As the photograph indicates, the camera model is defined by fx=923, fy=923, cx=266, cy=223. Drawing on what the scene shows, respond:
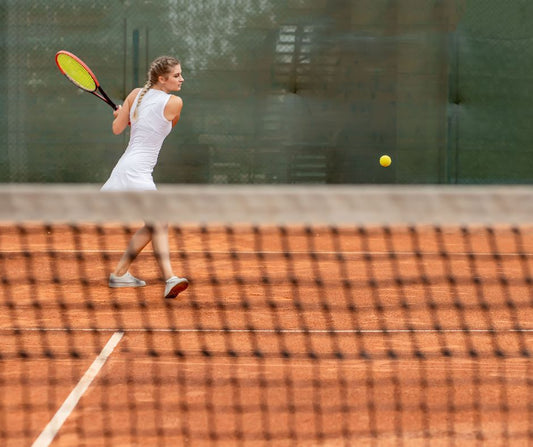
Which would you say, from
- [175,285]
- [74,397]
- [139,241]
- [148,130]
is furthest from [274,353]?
[148,130]

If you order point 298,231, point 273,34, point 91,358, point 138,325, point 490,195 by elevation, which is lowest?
point 298,231

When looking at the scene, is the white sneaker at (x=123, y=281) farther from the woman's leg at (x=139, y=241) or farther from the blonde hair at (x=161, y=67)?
the blonde hair at (x=161, y=67)

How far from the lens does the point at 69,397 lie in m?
2.96

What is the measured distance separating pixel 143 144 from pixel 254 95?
5076 millimetres

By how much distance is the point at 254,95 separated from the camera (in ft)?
32.0

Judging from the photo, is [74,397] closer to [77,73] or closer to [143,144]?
[143,144]

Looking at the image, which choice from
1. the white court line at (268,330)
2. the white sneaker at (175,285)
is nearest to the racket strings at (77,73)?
the white sneaker at (175,285)

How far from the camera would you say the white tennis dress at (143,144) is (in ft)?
15.4

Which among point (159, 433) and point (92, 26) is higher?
point (159, 433)

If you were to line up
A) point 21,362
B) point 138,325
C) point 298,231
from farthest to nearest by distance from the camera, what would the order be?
point 298,231 → point 138,325 → point 21,362

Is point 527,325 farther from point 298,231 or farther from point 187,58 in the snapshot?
point 187,58

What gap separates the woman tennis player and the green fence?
4844 millimetres

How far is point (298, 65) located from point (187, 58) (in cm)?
118

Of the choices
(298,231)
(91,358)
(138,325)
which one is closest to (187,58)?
(298,231)
